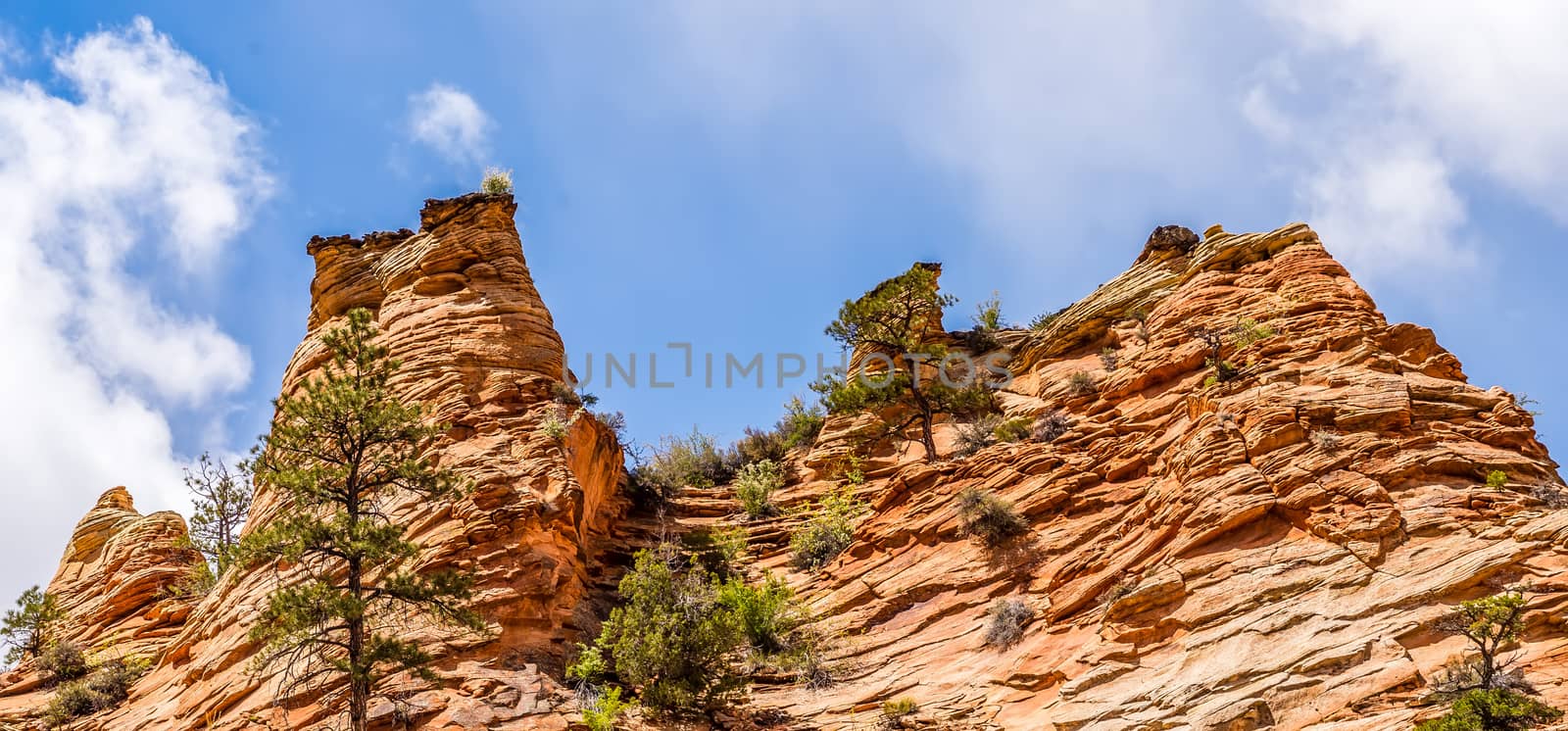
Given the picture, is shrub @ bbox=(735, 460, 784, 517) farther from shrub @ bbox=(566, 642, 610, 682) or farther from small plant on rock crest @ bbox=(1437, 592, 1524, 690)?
small plant on rock crest @ bbox=(1437, 592, 1524, 690)

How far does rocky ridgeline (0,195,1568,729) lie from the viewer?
14734 millimetres

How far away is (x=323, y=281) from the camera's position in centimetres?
2789

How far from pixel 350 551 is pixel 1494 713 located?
49.4ft

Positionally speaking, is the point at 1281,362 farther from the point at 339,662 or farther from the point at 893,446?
the point at 339,662

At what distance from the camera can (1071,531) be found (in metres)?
20.0

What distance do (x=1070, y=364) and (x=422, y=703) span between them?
696 inches

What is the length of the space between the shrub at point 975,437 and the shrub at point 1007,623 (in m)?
7.04

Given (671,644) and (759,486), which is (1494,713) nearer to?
(671,644)

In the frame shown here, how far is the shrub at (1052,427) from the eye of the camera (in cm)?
2405

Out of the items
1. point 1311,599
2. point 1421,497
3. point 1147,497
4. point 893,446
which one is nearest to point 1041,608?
point 1147,497

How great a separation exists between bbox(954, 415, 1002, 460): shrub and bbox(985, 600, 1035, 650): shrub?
704cm

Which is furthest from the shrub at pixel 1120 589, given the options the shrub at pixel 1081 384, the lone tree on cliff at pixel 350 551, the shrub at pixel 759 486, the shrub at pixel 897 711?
the shrub at pixel 759 486

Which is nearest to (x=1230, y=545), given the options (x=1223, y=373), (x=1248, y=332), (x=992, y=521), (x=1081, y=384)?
(x=992, y=521)

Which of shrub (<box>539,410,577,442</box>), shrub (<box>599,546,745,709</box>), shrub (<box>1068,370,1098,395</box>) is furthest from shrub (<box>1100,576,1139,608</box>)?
shrub (<box>539,410,577,442</box>)
